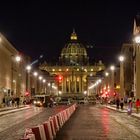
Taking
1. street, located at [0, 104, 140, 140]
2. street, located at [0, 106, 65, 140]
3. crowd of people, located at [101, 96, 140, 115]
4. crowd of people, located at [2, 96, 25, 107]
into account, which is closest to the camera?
street, located at [0, 104, 140, 140]

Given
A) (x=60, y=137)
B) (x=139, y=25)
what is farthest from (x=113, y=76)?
(x=60, y=137)

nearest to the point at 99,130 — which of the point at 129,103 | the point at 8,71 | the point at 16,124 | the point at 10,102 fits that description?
the point at 16,124

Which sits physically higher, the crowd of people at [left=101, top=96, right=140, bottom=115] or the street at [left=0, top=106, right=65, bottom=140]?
the crowd of people at [left=101, top=96, right=140, bottom=115]

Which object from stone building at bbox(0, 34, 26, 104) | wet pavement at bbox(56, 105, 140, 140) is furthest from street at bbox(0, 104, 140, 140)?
stone building at bbox(0, 34, 26, 104)

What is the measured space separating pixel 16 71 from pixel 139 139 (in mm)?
134186

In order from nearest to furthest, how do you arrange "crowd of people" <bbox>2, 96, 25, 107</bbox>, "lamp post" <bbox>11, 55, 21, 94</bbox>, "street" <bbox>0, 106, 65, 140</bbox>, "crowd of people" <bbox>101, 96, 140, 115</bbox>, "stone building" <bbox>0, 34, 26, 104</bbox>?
1. "street" <bbox>0, 106, 65, 140</bbox>
2. "crowd of people" <bbox>101, 96, 140, 115</bbox>
3. "crowd of people" <bbox>2, 96, 25, 107</bbox>
4. "stone building" <bbox>0, 34, 26, 104</bbox>
5. "lamp post" <bbox>11, 55, 21, 94</bbox>

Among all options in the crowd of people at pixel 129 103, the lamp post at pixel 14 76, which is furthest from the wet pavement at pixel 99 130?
the lamp post at pixel 14 76

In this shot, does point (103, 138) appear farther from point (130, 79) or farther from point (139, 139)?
point (130, 79)

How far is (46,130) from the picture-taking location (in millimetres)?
21266

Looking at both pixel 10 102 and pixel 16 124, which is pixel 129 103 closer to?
pixel 16 124

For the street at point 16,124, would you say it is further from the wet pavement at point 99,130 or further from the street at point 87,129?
the wet pavement at point 99,130

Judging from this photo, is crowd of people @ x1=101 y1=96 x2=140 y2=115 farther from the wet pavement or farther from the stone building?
the stone building

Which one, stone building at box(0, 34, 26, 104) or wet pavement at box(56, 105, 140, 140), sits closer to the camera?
wet pavement at box(56, 105, 140, 140)

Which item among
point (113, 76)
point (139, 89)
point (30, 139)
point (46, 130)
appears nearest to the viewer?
point (30, 139)
